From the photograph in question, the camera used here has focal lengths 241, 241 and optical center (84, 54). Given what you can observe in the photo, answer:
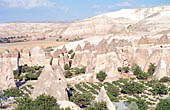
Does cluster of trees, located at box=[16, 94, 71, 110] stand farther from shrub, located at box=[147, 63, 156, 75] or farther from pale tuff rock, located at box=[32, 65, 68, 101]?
shrub, located at box=[147, 63, 156, 75]

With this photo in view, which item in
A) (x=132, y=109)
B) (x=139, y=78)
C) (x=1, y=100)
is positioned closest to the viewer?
(x=132, y=109)

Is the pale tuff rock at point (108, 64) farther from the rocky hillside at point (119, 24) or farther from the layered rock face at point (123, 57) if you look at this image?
the rocky hillside at point (119, 24)

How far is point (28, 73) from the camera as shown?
33031mm

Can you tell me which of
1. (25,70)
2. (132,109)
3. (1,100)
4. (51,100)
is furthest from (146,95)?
(25,70)

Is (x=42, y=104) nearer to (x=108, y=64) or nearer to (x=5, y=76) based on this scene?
(x=5, y=76)

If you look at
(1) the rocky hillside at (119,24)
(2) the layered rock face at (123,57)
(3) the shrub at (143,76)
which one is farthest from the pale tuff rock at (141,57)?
(1) the rocky hillside at (119,24)

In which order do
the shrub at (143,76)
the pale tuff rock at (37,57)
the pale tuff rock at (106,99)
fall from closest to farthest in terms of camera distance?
1. the pale tuff rock at (106,99)
2. the shrub at (143,76)
3. the pale tuff rock at (37,57)

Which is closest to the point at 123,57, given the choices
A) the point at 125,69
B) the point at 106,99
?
the point at 125,69

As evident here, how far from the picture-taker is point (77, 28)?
10881 centimetres

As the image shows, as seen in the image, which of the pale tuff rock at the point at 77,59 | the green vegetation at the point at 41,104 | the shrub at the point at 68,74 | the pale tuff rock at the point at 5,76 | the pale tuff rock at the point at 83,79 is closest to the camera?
the green vegetation at the point at 41,104

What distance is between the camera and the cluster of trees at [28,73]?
1229 inches

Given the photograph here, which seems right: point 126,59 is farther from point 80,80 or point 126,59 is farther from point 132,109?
point 132,109

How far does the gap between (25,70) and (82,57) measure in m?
8.75

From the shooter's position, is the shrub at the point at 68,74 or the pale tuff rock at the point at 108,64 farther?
the shrub at the point at 68,74
